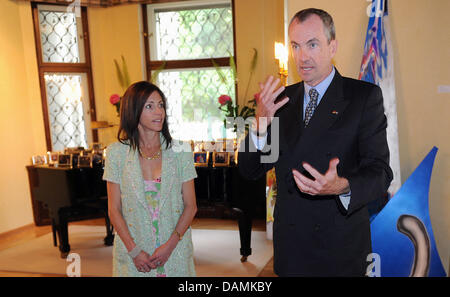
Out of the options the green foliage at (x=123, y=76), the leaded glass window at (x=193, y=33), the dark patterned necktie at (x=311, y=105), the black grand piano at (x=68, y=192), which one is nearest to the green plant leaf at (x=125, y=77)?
the green foliage at (x=123, y=76)

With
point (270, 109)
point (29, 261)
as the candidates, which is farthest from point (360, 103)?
point (29, 261)

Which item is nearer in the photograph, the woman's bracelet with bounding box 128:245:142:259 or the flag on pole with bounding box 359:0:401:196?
the woman's bracelet with bounding box 128:245:142:259

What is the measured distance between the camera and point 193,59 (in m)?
6.30

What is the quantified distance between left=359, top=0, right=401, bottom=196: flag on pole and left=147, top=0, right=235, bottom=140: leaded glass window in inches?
147

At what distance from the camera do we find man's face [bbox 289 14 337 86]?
141cm

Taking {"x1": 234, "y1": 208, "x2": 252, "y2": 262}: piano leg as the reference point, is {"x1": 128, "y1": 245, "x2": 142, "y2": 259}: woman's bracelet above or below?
above

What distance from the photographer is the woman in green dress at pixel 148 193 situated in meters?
1.99

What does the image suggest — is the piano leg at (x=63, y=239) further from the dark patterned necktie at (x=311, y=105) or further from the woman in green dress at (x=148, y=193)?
the dark patterned necktie at (x=311, y=105)

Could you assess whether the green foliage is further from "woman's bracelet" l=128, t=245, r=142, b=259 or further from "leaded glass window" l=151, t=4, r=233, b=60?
"woman's bracelet" l=128, t=245, r=142, b=259

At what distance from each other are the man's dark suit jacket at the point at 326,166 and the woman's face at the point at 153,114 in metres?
0.78

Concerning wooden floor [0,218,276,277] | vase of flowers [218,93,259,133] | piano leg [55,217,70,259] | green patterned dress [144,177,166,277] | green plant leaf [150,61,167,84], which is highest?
green plant leaf [150,61,167,84]

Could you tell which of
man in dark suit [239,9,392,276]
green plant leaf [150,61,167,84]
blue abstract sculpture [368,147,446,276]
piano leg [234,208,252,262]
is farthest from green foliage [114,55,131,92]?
man in dark suit [239,9,392,276]

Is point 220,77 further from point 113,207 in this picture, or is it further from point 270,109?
point 270,109
